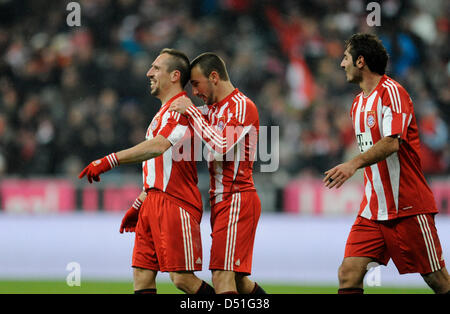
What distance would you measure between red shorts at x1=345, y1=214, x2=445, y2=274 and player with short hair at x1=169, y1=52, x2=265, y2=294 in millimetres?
725

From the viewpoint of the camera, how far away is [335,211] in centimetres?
883

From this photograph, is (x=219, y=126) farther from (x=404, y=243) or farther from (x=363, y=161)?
(x=404, y=243)

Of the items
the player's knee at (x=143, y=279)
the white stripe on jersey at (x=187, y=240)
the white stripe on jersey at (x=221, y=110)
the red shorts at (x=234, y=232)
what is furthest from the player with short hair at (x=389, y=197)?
the player's knee at (x=143, y=279)

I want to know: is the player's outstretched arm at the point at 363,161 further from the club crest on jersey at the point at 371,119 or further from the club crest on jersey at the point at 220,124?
the club crest on jersey at the point at 220,124

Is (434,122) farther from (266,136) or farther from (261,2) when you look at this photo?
(261,2)

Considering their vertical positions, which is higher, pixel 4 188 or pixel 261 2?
pixel 261 2

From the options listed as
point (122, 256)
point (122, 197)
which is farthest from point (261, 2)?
point (122, 256)

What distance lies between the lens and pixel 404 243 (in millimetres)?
4754

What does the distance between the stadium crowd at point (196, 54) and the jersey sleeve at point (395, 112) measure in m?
5.20

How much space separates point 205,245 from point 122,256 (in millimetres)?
1000

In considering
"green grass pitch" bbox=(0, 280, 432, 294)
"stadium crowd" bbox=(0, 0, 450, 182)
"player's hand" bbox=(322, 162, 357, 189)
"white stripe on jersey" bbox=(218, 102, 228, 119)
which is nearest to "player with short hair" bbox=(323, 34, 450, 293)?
"player's hand" bbox=(322, 162, 357, 189)

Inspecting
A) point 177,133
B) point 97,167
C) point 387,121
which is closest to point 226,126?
point 177,133

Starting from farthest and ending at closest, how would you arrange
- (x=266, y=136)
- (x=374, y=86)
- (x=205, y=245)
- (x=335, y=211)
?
(x=266, y=136) < (x=335, y=211) < (x=205, y=245) < (x=374, y=86)

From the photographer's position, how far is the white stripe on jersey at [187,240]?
15.9ft
